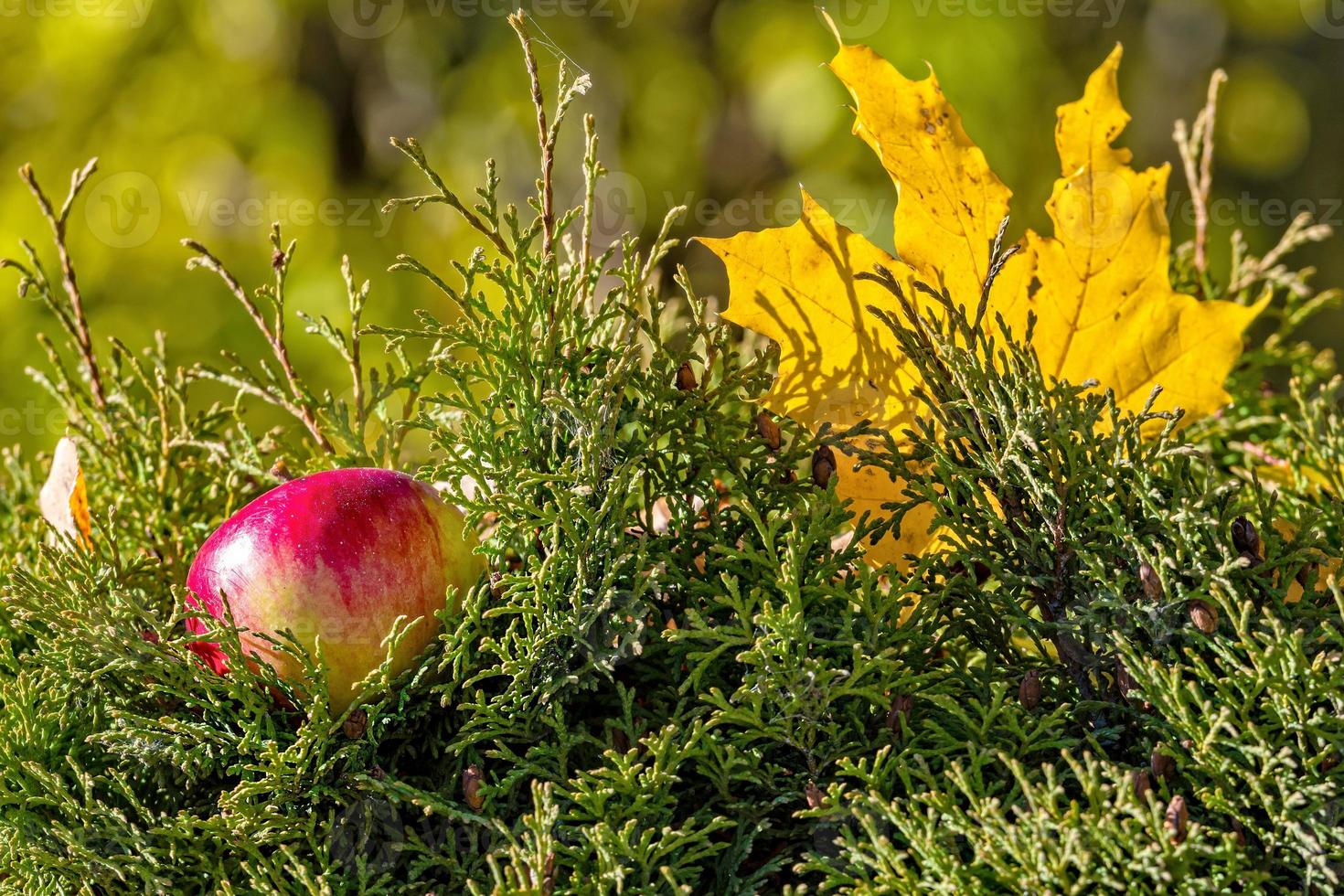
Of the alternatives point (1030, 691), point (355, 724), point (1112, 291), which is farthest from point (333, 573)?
point (1112, 291)

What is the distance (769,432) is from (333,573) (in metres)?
0.24

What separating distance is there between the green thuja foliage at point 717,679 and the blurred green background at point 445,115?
1.94 m

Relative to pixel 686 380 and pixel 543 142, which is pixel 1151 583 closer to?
pixel 686 380

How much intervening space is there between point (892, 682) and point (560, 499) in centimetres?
18

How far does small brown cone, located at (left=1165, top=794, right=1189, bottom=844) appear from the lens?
1.64 ft

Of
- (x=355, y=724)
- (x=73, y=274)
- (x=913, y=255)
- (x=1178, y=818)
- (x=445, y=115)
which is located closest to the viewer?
(x=1178, y=818)

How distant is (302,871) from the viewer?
551 mm

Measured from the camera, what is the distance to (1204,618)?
55cm

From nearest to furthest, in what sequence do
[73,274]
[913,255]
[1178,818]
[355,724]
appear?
[1178,818] → [355,724] → [913,255] → [73,274]

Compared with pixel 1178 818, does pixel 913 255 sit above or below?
above

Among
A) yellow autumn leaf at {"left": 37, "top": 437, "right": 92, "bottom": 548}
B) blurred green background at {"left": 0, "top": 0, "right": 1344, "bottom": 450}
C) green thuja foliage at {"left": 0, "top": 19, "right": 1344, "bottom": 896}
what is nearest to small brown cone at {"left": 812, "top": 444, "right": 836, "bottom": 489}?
green thuja foliage at {"left": 0, "top": 19, "right": 1344, "bottom": 896}

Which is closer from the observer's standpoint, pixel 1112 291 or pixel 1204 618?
pixel 1204 618

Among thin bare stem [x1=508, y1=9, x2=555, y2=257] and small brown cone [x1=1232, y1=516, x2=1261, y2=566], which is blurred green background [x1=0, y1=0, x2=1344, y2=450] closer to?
thin bare stem [x1=508, y1=9, x2=555, y2=257]

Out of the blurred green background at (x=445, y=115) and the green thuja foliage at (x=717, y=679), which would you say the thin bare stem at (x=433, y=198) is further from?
the blurred green background at (x=445, y=115)
